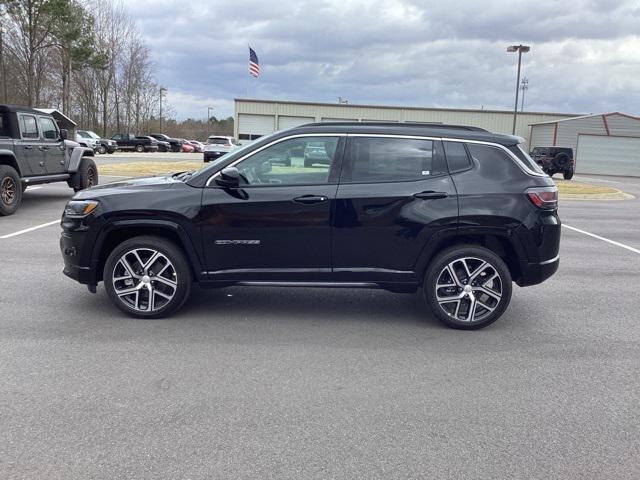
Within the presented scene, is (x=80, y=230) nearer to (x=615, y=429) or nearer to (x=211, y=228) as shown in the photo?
(x=211, y=228)

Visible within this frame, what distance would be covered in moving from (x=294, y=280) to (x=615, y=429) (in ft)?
9.24

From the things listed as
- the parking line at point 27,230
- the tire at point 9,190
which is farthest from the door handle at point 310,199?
the tire at point 9,190

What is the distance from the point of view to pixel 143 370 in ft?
13.8

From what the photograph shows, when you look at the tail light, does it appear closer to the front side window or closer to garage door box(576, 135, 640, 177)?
the front side window

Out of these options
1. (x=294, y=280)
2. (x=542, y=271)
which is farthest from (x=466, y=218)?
(x=294, y=280)

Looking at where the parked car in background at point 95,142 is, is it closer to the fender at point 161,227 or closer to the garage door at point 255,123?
the garage door at point 255,123

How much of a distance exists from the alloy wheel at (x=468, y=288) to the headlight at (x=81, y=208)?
10.6 ft

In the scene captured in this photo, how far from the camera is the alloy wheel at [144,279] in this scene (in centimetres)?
526

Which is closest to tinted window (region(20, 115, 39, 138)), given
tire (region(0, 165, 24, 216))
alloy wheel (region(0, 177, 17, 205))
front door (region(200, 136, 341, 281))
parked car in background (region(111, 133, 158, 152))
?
tire (region(0, 165, 24, 216))

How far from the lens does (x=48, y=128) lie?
1267cm

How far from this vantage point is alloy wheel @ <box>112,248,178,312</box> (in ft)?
17.3

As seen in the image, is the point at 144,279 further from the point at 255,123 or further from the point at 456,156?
the point at 255,123

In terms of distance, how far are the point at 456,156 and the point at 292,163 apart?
1.52 metres

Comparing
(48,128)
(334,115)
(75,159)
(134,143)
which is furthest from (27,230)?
(134,143)
